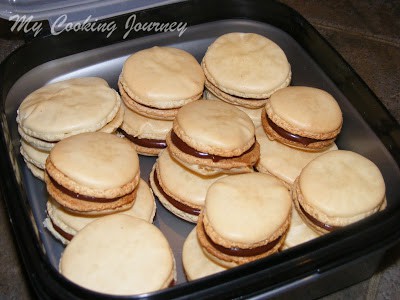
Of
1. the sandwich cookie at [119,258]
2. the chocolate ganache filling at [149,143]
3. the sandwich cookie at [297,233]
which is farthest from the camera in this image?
the chocolate ganache filling at [149,143]

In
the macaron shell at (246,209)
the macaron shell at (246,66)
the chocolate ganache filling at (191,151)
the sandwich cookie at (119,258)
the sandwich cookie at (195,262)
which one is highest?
the macaron shell at (246,66)

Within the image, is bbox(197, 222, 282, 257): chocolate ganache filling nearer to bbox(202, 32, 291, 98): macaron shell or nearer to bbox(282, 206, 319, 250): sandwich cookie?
bbox(282, 206, 319, 250): sandwich cookie

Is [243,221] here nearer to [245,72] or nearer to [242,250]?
[242,250]

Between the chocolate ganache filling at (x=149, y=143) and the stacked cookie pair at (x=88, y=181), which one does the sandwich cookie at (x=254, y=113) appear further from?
the stacked cookie pair at (x=88, y=181)

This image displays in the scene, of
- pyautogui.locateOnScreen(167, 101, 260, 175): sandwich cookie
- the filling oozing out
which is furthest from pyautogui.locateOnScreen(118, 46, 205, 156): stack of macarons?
the filling oozing out

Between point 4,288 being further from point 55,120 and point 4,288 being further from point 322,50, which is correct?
point 322,50

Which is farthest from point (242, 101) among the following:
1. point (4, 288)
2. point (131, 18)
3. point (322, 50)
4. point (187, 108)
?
point (4, 288)

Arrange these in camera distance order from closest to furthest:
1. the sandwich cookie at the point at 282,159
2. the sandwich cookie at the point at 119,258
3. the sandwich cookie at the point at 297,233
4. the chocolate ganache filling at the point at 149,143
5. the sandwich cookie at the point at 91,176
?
the sandwich cookie at the point at 119,258 → the sandwich cookie at the point at 91,176 → the sandwich cookie at the point at 297,233 → the sandwich cookie at the point at 282,159 → the chocolate ganache filling at the point at 149,143

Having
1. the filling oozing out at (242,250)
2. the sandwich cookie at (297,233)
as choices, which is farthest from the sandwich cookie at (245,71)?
the filling oozing out at (242,250)
